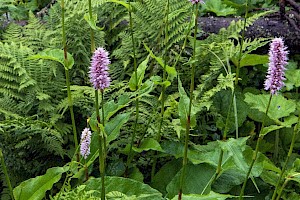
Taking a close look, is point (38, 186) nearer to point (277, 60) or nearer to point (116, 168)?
point (116, 168)

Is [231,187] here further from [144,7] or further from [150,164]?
[144,7]

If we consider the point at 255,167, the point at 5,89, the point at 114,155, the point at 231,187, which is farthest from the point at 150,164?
the point at 5,89

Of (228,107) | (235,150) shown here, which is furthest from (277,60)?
(228,107)

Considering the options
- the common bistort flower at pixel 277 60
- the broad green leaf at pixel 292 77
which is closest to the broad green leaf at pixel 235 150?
the common bistort flower at pixel 277 60

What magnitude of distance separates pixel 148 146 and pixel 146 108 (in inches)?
14.8

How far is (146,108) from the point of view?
7.89 ft

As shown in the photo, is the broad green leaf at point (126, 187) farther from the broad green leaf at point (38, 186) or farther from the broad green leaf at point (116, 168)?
the broad green leaf at point (116, 168)

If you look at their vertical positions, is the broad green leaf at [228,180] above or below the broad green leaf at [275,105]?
below

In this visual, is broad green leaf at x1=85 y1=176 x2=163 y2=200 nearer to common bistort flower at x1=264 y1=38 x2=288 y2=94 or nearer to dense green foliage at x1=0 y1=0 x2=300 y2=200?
dense green foliage at x1=0 y1=0 x2=300 y2=200

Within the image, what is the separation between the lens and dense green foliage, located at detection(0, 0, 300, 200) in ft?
6.74

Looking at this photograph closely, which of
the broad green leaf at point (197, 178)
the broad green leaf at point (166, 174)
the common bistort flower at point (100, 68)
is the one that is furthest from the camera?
the broad green leaf at point (166, 174)

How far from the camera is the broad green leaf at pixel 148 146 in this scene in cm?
202

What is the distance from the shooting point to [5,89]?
8.03 ft

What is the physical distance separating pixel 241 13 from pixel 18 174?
189 cm
